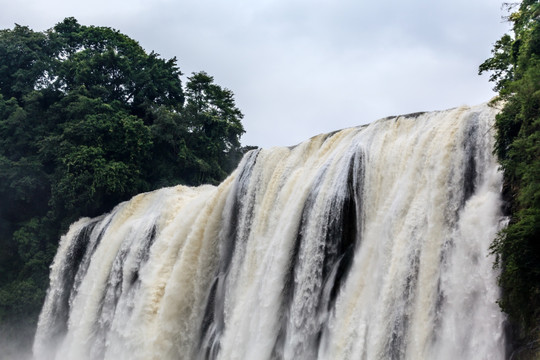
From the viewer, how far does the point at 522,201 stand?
8.20m

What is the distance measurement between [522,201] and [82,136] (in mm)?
20686

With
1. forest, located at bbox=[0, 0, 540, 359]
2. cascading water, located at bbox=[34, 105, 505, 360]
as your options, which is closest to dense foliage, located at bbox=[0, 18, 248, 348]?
forest, located at bbox=[0, 0, 540, 359]

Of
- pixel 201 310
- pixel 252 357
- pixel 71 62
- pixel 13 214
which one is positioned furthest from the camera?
pixel 71 62

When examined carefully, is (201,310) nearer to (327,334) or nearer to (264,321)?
(264,321)

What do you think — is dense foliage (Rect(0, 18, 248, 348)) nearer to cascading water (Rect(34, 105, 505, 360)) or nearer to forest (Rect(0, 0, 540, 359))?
forest (Rect(0, 0, 540, 359))

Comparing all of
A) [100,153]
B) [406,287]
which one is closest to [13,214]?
[100,153]

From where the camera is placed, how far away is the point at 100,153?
24281 mm

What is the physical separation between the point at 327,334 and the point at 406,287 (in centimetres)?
204

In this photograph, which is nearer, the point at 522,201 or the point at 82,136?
the point at 522,201

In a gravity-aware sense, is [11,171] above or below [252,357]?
above

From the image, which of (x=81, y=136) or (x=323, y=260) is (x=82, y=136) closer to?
(x=81, y=136)

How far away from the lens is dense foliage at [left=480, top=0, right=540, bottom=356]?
7.70 metres

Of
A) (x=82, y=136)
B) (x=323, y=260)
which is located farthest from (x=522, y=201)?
(x=82, y=136)

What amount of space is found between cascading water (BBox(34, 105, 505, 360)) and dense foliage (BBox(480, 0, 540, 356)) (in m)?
0.32
